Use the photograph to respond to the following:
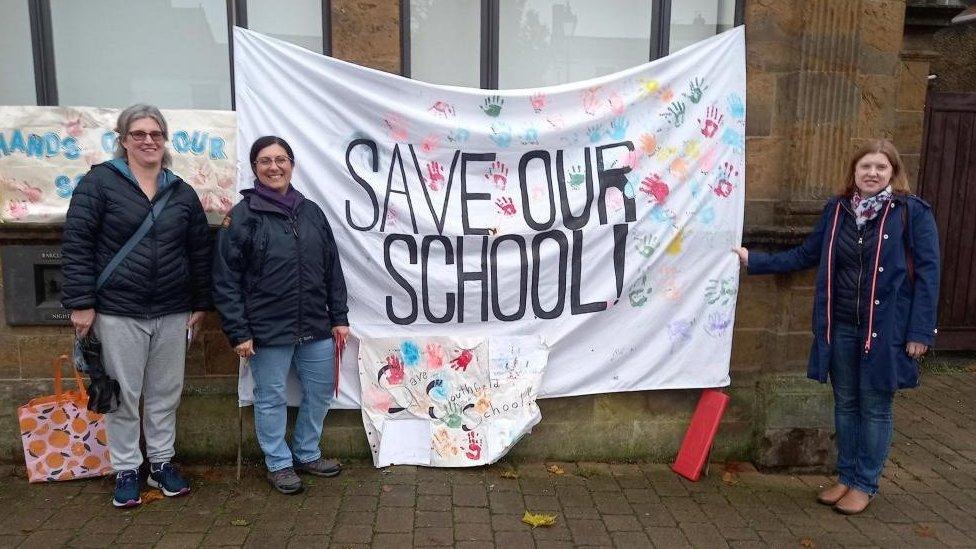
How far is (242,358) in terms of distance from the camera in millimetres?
3799

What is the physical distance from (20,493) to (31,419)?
15.7 inches

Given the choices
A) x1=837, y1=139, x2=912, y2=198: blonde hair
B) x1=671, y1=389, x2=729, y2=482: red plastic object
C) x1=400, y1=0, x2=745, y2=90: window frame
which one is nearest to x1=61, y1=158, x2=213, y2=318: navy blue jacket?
x1=400, y1=0, x2=745, y2=90: window frame

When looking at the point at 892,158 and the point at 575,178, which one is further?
the point at 575,178

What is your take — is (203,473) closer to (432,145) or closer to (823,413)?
(432,145)

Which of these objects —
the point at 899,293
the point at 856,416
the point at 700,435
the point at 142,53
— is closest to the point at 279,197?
the point at 142,53

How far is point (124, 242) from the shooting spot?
347cm

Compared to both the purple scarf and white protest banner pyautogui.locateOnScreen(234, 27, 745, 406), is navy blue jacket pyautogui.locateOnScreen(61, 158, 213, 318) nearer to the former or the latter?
the purple scarf

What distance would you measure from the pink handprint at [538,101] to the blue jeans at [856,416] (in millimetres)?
2018

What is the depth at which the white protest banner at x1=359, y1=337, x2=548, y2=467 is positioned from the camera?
13.7 feet

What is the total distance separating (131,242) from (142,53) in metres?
1.37

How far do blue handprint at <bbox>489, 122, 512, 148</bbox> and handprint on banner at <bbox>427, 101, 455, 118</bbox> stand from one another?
254mm

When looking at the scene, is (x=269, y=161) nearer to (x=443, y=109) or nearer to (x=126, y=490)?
(x=443, y=109)

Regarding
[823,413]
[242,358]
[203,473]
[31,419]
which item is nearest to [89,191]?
[242,358]

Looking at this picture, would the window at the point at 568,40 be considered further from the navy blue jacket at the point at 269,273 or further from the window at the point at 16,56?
the window at the point at 16,56
